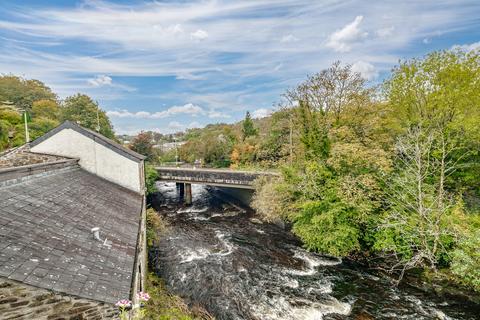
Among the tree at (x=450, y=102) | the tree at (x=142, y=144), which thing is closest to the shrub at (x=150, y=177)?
the tree at (x=142, y=144)

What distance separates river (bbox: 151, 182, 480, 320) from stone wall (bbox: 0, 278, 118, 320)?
676 centimetres

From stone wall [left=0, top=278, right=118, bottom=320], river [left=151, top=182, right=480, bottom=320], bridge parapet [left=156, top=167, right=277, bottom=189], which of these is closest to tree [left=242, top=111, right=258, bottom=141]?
bridge parapet [left=156, top=167, right=277, bottom=189]

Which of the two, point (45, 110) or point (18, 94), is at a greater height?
point (18, 94)

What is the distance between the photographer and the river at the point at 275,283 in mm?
10820

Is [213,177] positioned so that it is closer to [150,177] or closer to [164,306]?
[150,177]

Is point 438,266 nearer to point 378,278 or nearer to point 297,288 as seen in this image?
point 378,278

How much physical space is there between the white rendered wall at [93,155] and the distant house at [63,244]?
5.10 ft

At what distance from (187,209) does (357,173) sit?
19.8m

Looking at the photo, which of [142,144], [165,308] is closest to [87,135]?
[165,308]

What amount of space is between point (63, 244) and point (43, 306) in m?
1.92

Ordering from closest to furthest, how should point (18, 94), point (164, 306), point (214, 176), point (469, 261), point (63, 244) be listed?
point (63, 244) < point (164, 306) < point (469, 261) < point (214, 176) < point (18, 94)

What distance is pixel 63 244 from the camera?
21.0 ft

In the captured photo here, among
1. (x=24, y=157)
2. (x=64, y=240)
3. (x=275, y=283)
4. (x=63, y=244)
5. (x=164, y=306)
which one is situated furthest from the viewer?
(x=24, y=157)

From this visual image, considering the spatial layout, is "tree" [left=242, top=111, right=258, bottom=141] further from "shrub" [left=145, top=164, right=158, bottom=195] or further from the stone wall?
the stone wall
